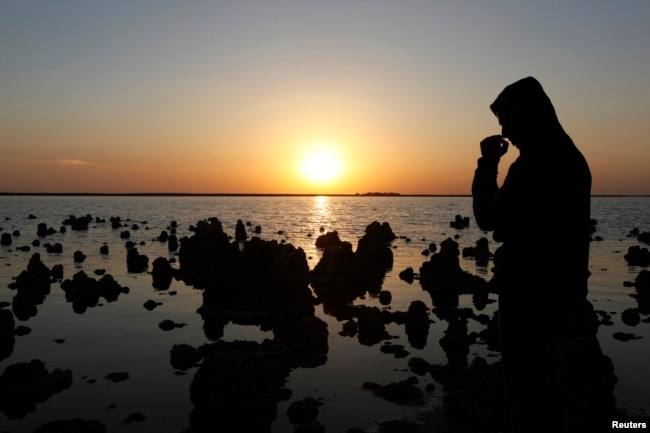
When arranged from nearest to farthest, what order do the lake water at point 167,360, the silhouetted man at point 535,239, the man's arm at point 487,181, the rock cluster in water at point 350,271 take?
the silhouetted man at point 535,239 < the man's arm at point 487,181 < the lake water at point 167,360 < the rock cluster in water at point 350,271

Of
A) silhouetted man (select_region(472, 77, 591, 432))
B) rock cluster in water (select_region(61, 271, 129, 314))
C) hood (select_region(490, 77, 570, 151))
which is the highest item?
hood (select_region(490, 77, 570, 151))

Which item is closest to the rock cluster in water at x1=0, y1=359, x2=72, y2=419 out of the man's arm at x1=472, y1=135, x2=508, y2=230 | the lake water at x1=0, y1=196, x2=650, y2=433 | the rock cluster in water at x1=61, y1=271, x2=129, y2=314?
the lake water at x1=0, y1=196, x2=650, y2=433

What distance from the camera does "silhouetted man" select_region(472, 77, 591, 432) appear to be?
178 inches

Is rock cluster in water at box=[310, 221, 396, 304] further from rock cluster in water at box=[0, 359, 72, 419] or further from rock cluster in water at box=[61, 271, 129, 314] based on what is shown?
rock cluster in water at box=[0, 359, 72, 419]

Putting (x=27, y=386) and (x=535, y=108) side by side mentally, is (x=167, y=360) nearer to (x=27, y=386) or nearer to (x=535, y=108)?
(x=27, y=386)

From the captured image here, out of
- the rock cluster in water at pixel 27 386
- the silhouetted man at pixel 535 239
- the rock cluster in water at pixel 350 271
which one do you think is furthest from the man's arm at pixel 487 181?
the rock cluster in water at pixel 350 271

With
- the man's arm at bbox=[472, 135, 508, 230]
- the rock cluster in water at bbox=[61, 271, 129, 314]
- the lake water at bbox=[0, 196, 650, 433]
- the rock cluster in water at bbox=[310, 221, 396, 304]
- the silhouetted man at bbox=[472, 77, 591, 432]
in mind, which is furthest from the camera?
the rock cluster in water at bbox=[310, 221, 396, 304]

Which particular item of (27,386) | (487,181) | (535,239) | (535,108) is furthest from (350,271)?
(535,239)

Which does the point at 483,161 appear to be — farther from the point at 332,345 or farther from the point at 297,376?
the point at 332,345

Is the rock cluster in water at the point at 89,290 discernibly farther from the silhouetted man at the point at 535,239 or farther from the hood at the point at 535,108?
the hood at the point at 535,108

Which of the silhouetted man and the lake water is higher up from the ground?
the silhouetted man

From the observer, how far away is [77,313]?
2838 centimetres

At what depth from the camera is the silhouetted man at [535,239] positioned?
452 cm

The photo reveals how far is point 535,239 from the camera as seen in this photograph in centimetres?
455
